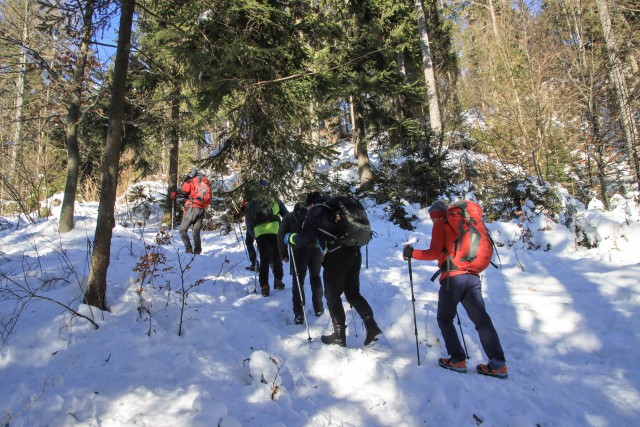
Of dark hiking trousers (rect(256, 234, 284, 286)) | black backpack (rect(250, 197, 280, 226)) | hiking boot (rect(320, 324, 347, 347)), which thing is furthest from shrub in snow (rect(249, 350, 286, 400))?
black backpack (rect(250, 197, 280, 226))

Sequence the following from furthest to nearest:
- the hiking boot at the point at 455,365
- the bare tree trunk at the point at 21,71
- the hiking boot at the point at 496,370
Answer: the bare tree trunk at the point at 21,71
the hiking boot at the point at 455,365
the hiking boot at the point at 496,370

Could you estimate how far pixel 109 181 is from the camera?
164 inches

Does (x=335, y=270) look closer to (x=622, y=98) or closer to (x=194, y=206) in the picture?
(x=194, y=206)

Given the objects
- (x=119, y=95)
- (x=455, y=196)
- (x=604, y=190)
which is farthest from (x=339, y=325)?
(x=604, y=190)

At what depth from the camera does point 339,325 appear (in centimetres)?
425

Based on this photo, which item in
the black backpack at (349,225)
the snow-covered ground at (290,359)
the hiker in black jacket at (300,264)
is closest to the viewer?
the snow-covered ground at (290,359)

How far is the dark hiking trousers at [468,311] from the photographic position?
3.57 metres

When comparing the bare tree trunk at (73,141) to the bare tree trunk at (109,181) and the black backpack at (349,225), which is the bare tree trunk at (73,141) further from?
the black backpack at (349,225)

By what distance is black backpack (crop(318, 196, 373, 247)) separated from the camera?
4.04m

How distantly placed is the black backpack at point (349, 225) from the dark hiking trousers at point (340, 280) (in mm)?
139

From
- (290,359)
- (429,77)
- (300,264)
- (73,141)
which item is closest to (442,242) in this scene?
(290,359)

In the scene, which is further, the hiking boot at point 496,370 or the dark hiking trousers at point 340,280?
the dark hiking trousers at point 340,280

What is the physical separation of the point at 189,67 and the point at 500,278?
6.60 metres

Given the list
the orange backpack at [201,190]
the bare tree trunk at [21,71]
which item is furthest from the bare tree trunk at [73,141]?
the orange backpack at [201,190]
